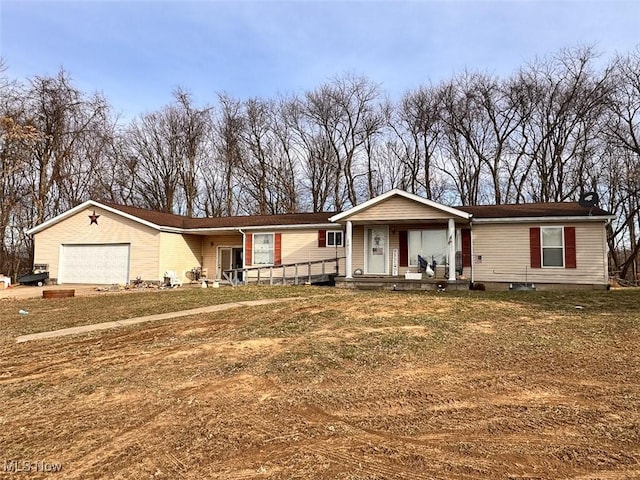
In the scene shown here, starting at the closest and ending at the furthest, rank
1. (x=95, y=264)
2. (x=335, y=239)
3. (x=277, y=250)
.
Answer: (x=335, y=239) < (x=277, y=250) < (x=95, y=264)

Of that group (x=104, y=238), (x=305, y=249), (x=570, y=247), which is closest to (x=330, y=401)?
(x=570, y=247)

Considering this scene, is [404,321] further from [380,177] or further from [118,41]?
[380,177]

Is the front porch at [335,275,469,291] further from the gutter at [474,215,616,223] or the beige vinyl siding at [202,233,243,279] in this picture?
the beige vinyl siding at [202,233,243,279]

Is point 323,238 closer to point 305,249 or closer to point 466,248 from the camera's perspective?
point 305,249

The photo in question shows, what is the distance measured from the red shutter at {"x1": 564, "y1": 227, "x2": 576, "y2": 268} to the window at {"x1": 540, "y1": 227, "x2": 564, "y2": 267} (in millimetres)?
127

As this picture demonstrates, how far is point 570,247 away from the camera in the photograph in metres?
15.2

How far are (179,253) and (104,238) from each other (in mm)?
3638

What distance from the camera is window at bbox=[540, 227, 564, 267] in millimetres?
15320

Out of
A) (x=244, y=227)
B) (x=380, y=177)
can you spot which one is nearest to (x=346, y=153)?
(x=380, y=177)

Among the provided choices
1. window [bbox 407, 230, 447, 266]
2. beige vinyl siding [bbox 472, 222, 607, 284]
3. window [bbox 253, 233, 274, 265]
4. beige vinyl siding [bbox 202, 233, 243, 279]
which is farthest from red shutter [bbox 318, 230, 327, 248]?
beige vinyl siding [bbox 472, 222, 607, 284]

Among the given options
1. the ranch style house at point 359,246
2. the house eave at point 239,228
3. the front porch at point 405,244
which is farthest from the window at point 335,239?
the front porch at point 405,244

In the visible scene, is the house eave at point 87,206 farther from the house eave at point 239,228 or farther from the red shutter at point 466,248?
the red shutter at point 466,248

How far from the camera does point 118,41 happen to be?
1473 cm

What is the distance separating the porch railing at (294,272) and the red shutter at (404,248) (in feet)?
8.73
